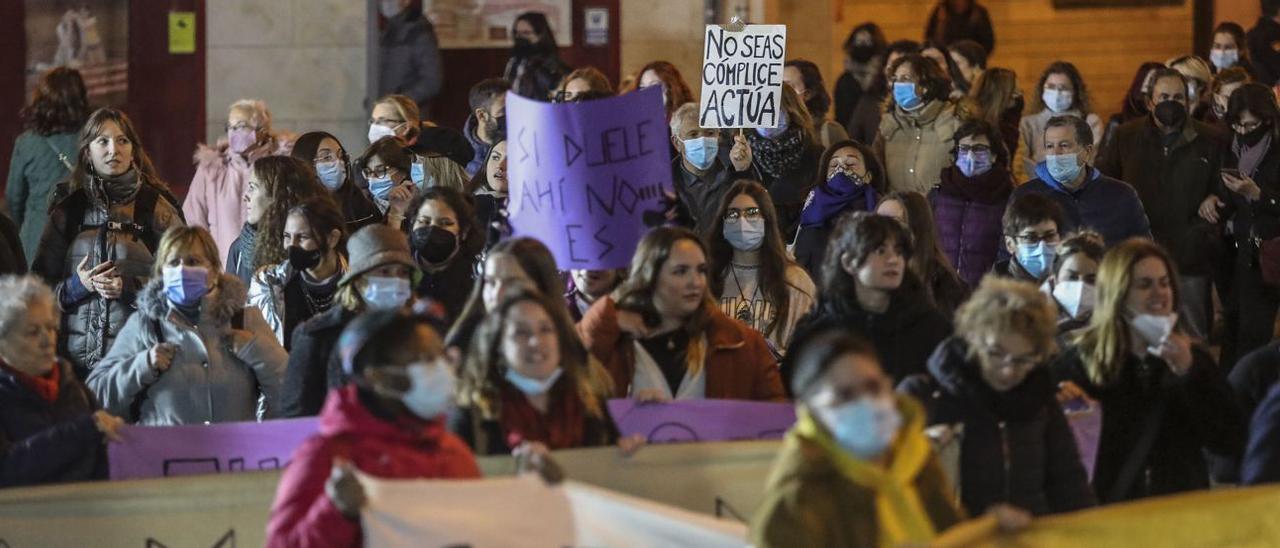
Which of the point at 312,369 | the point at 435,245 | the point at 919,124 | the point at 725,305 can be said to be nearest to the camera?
the point at 312,369

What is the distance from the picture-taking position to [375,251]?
9.20 m

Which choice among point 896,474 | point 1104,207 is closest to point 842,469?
point 896,474

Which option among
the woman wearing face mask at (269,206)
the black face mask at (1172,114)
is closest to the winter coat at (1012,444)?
the woman wearing face mask at (269,206)

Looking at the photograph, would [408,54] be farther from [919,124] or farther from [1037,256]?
[1037,256]

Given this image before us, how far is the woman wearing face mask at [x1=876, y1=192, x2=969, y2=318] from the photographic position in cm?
1052

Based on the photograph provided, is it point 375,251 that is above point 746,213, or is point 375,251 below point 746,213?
below

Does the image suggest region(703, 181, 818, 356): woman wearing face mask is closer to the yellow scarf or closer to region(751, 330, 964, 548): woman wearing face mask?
the yellow scarf

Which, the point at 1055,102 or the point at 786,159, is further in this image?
the point at 1055,102

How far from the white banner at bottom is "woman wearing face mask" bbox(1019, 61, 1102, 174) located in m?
8.28

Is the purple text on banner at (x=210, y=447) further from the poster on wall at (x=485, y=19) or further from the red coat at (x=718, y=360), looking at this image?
the poster on wall at (x=485, y=19)

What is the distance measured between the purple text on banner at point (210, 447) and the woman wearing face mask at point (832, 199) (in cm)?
406

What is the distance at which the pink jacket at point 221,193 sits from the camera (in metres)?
13.7

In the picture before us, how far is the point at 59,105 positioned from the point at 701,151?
414 centimetres

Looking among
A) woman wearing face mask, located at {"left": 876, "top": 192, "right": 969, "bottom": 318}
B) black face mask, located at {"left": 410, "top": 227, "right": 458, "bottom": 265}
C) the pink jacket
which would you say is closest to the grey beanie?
black face mask, located at {"left": 410, "top": 227, "right": 458, "bottom": 265}
